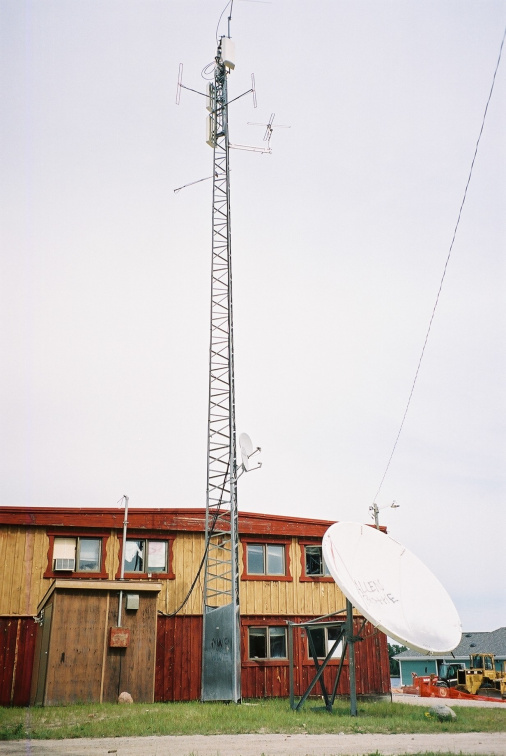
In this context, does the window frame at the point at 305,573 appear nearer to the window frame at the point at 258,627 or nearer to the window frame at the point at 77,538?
the window frame at the point at 258,627

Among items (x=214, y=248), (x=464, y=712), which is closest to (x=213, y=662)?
(x=464, y=712)

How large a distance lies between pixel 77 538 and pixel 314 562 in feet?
27.2

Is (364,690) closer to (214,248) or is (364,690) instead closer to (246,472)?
(246,472)

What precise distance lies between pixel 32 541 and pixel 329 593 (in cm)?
1031

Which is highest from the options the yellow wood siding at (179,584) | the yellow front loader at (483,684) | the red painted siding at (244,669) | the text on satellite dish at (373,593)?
the yellow wood siding at (179,584)

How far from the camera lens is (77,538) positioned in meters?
23.0

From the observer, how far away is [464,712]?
17062mm

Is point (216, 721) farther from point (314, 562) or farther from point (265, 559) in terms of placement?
point (314, 562)

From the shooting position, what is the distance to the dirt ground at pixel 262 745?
10.1 meters

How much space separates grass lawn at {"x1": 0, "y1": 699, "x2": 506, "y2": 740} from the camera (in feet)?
40.4

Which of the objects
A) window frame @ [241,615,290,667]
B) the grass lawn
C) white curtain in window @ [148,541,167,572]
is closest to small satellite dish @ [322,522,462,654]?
the grass lawn

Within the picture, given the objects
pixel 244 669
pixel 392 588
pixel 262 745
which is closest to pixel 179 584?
pixel 244 669

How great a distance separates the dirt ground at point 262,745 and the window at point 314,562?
39.9 feet

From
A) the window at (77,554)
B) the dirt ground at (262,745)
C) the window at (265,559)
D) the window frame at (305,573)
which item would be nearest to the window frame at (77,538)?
the window at (77,554)
